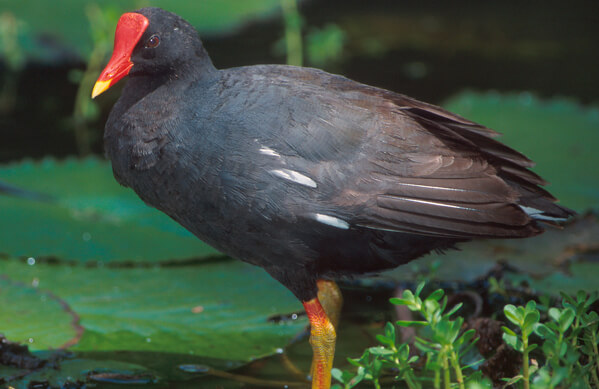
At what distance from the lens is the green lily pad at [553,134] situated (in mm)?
3889

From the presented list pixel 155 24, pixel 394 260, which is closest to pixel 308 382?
pixel 394 260

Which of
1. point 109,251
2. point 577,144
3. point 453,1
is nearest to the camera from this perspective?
point 109,251

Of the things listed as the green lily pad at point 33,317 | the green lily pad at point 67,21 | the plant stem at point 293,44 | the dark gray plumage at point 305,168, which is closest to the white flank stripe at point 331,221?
the dark gray plumage at point 305,168

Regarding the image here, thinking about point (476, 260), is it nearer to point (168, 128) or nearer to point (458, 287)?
point (458, 287)

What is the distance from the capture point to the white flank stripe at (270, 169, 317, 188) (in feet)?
8.45

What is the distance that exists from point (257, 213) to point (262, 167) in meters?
0.14

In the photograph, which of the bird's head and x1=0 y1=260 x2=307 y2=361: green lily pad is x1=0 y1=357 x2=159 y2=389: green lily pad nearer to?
x1=0 y1=260 x2=307 y2=361: green lily pad

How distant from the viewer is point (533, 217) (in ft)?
9.28

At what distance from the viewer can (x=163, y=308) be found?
10.5 ft

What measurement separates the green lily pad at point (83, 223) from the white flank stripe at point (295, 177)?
1.03m

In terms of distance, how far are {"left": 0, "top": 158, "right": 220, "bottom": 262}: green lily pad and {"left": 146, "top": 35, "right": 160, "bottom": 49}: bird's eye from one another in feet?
3.24

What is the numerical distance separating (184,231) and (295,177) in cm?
118

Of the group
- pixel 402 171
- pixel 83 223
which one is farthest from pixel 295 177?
pixel 83 223

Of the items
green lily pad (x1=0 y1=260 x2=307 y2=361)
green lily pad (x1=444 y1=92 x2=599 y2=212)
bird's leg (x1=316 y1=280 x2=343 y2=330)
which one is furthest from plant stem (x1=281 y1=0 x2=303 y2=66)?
bird's leg (x1=316 y1=280 x2=343 y2=330)
